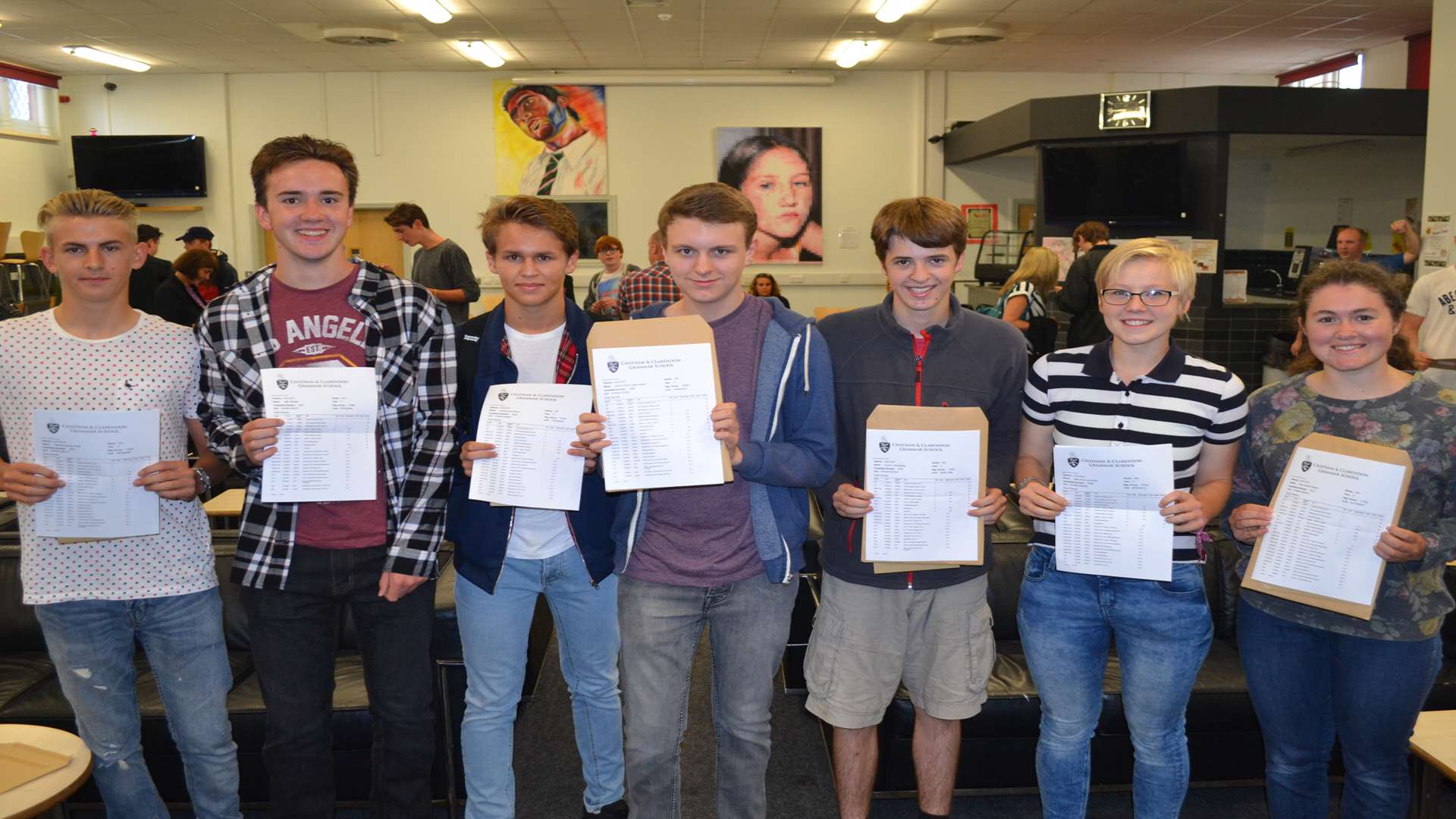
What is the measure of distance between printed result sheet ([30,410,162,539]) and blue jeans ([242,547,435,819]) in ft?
1.10

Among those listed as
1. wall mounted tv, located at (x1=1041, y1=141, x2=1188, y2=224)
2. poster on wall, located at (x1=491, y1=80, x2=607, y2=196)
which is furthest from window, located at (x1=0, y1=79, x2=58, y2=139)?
wall mounted tv, located at (x1=1041, y1=141, x2=1188, y2=224)

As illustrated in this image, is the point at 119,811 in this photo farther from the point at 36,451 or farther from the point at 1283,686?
the point at 1283,686

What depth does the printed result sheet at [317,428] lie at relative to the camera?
2023mm

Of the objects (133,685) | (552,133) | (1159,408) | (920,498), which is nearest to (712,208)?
(920,498)

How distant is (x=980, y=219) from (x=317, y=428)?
35.0 feet

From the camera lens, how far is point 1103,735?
2.84 metres

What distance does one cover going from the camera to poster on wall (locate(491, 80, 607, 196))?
1130cm

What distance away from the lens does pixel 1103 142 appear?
360 inches

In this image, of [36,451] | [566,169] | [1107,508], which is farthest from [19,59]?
[1107,508]

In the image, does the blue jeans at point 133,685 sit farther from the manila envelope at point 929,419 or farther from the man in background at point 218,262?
the man in background at point 218,262

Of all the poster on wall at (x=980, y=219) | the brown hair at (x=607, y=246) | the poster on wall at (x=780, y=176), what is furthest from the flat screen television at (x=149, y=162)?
the poster on wall at (x=980, y=219)

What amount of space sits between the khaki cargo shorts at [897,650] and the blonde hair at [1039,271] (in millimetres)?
5153

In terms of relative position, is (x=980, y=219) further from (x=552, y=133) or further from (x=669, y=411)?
(x=669, y=411)

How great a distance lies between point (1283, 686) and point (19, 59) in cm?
1258
